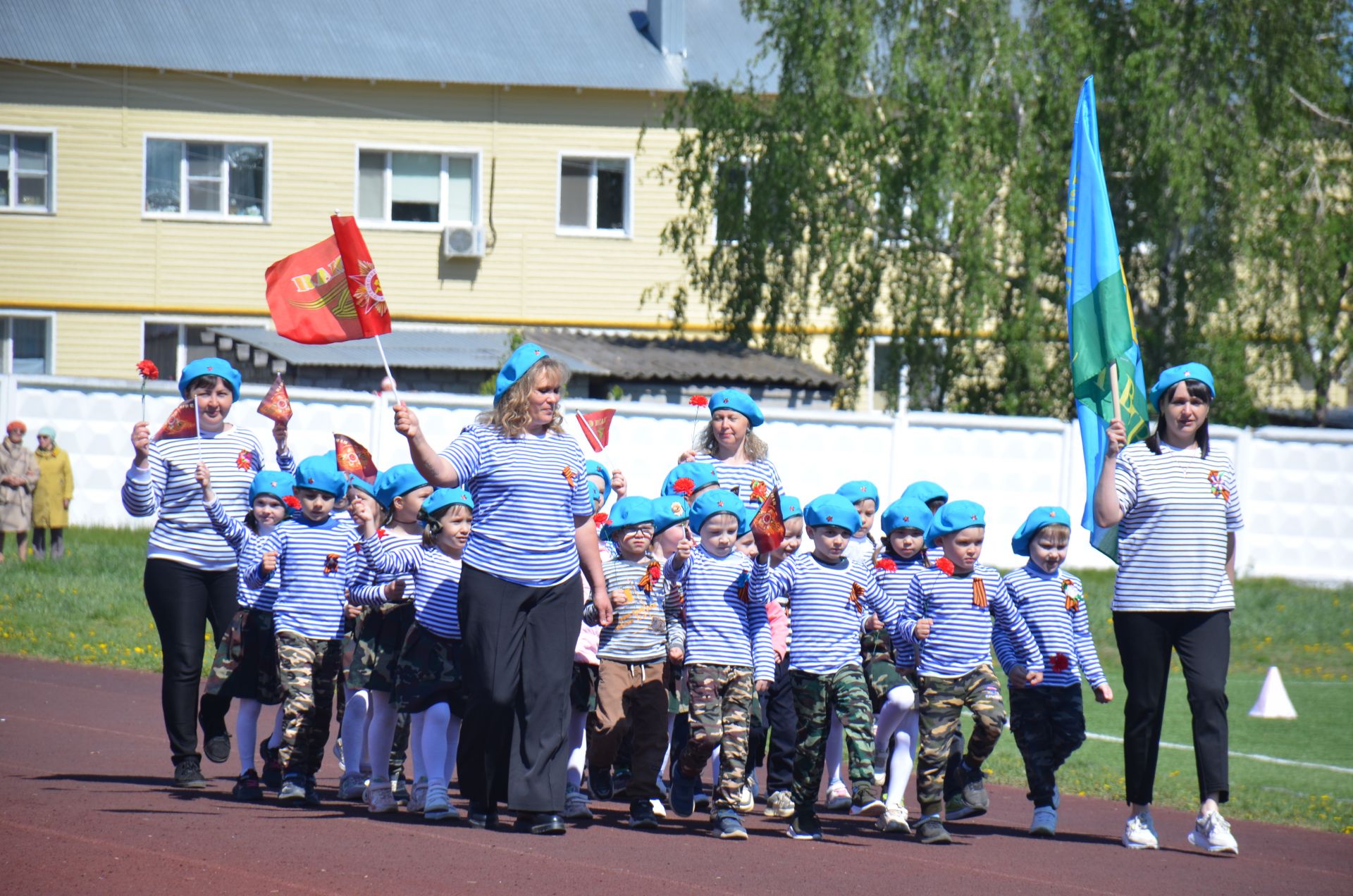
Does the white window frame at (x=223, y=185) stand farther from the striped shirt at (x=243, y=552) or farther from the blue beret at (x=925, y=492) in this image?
the striped shirt at (x=243, y=552)

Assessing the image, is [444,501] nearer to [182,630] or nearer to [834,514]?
[182,630]

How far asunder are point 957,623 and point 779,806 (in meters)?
1.36

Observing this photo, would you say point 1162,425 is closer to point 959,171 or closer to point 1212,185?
point 959,171

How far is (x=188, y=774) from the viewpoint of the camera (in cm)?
828

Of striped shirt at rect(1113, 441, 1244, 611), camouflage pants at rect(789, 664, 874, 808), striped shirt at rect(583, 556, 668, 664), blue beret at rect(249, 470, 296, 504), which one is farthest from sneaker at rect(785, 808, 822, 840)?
blue beret at rect(249, 470, 296, 504)

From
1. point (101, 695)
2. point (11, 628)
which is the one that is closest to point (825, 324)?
point (11, 628)

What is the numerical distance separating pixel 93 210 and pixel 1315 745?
77.2 feet

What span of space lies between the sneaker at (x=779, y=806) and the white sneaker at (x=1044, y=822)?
121 cm

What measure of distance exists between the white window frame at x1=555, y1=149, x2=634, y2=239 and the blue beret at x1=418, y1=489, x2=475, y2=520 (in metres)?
22.4

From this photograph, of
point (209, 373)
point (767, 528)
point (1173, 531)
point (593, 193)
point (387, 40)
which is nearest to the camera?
point (1173, 531)

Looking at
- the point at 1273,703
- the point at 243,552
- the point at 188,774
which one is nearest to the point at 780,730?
the point at 243,552

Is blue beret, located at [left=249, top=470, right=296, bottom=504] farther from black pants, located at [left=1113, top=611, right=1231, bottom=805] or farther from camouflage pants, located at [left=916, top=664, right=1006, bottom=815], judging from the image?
black pants, located at [left=1113, top=611, right=1231, bottom=805]

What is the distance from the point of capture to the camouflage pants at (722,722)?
7699 millimetres

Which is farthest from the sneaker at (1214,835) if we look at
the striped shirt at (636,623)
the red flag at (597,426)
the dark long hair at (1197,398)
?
the red flag at (597,426)
